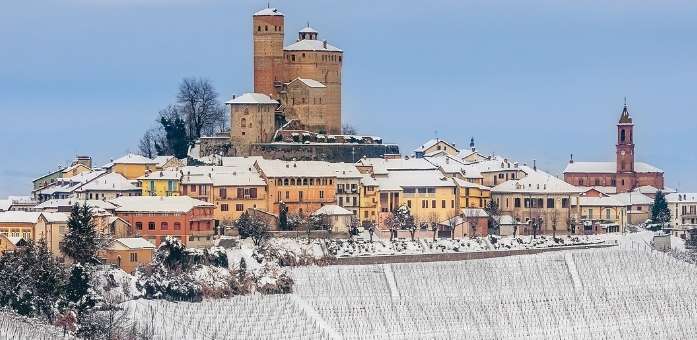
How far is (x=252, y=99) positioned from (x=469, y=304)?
18.2 m

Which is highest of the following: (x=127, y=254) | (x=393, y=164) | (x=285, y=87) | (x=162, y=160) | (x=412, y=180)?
(x=285, y=87)

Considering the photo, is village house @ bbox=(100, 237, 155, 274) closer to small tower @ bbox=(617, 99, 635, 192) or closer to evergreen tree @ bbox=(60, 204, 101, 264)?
evergreen tree @ bbox=(60, 204, 101, 264)

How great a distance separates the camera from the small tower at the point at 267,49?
108062 mm

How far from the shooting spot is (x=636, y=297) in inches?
3743

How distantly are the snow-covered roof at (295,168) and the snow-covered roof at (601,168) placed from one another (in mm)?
24671

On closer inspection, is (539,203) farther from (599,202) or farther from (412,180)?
(412,180)

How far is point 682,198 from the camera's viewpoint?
118 m

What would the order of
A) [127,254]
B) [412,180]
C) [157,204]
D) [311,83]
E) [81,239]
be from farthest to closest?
[311,83], [412,180], [157,204], [127,254], [81,239]

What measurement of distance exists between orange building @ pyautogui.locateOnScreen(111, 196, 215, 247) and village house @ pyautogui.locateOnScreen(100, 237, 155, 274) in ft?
9.04

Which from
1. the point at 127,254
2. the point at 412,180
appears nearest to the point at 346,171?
the point at 412,180

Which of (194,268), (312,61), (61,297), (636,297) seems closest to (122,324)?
(61,297)

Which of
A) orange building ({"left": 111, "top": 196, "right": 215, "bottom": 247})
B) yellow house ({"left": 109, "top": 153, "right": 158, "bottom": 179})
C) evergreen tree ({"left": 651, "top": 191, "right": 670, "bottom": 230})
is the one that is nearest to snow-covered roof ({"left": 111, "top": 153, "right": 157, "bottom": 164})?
yellow house ({"left": 109, "top": 153, "right": 158, "bottom": 179})

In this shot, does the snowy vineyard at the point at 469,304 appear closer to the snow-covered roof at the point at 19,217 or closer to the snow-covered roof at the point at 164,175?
the snow-covered roof at the point at 19,217

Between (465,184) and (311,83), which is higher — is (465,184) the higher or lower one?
the lower one
